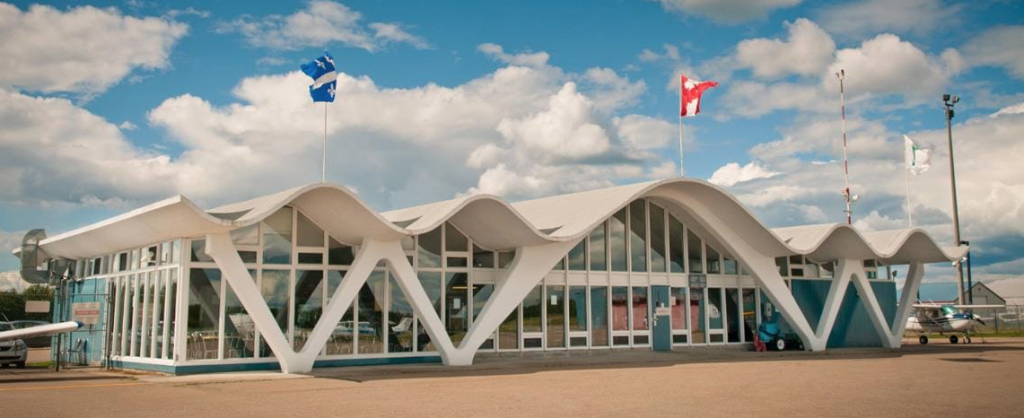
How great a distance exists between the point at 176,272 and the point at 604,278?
1079 centimetres

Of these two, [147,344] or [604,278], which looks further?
[604,278]

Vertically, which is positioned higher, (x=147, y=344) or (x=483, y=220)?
(x=483, y=220)

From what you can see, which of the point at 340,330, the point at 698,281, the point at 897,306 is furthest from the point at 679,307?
the point at 340,330

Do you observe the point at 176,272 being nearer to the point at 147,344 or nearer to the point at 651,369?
the point at 147,344

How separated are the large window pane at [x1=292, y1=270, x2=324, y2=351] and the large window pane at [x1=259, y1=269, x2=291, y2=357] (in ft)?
0.80

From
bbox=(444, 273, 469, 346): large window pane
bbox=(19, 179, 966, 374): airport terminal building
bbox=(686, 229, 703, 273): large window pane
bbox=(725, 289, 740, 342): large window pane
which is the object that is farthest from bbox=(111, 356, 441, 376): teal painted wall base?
bbox=(725, 289, 740, 342): large window pane

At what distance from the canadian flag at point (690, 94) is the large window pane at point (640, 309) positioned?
5040 millimetres

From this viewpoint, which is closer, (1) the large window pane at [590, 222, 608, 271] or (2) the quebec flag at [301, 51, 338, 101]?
(2) the quebec flag at [301, 51, 338, 101]

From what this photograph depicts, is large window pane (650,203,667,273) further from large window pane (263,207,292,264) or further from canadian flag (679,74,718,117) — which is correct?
large window pane (263,207,292,264)

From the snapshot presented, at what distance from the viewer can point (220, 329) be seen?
17344 mm

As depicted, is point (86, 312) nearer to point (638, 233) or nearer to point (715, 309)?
point (638, 233)

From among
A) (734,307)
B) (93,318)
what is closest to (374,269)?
(93,318)

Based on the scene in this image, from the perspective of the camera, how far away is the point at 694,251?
25047 millimetres

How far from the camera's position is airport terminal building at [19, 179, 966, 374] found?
1728 centimetres
